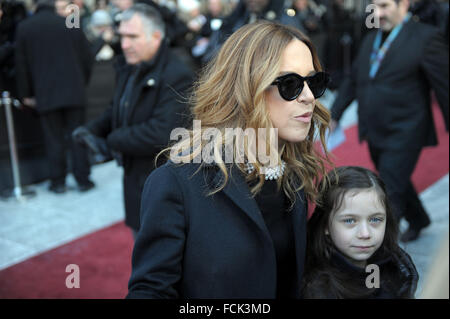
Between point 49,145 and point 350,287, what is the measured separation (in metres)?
4.98

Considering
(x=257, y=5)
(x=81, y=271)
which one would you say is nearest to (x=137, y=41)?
(x=257, y=5)

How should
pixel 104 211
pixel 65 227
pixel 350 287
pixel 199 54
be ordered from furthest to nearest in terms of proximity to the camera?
1. pixel 199 54
2. pixel 104 211
3. pixel 65 227
4. pixel 350 287

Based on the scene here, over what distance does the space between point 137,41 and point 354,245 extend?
214 centimetres

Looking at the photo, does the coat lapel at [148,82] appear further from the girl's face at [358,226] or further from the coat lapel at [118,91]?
the girl's face at [358,226]

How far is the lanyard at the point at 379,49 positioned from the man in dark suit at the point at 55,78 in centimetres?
335

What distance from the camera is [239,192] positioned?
5.18 feet

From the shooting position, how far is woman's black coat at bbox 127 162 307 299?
1535 millimetres

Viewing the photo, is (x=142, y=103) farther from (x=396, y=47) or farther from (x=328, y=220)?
(x=396, y=47)

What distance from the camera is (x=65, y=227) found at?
16.5 ft

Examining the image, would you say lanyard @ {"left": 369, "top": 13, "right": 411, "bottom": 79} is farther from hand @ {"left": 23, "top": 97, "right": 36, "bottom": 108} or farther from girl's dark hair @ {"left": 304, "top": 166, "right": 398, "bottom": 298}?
hand @ {"left": 23, "top": 97, "right": 36, "bottom": 108}

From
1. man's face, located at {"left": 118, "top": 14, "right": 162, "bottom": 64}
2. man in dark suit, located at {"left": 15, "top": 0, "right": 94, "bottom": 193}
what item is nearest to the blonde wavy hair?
man's face, located at {"left": 118, "top": 14, "right": 162, "bottom": 64}

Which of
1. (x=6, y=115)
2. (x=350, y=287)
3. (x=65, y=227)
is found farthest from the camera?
(x=6, y=115)
